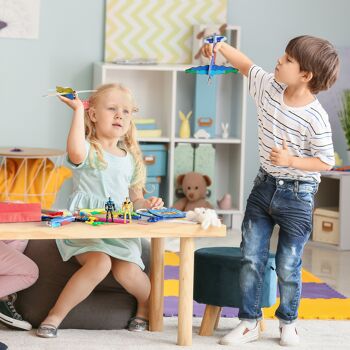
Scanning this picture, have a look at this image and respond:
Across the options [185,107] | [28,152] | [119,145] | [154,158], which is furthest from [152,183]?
[119,145]

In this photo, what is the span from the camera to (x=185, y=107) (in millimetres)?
5477

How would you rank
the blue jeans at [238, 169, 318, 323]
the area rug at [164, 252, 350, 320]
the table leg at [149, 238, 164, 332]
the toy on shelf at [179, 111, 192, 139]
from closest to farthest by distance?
1. the blue jeans at [238, 169, 318, 323]
2. the table leg at [149, 238, 164, 332]
3. the area rug at [164, 252, 350, 320]
4. the toy on shelf at [179, 111, 192, 139]

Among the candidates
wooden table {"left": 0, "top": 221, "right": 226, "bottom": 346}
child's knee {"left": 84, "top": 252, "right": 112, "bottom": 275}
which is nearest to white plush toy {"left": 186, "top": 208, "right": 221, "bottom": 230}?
wooden table {"left": 0, "top": 221, "right": 226, "bottom": 346}

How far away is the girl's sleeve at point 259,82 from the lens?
9.57 ft

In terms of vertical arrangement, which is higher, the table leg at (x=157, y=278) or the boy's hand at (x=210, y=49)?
the boy's hand at (x=210, y=49)

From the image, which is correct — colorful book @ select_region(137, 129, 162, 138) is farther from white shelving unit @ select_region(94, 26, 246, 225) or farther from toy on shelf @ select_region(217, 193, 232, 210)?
toy on shelf @ select_region(217, 193, 232, 210)

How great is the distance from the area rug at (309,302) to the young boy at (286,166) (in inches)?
17.1

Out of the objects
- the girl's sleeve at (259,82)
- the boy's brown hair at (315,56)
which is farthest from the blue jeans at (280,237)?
the boy's brown hair at (315,56)

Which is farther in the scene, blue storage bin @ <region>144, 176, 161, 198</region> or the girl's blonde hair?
blue storage bin @ <region>144, 176, 161, 198</region>

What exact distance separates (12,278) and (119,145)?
597mm

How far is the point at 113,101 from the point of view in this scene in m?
3.07

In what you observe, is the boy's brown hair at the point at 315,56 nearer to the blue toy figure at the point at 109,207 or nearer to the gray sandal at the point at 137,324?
the blue toy figure at the point at 109,207

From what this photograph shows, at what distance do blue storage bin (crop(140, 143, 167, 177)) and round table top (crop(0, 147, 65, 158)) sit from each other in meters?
0.52

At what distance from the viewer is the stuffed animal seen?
5160 mm
